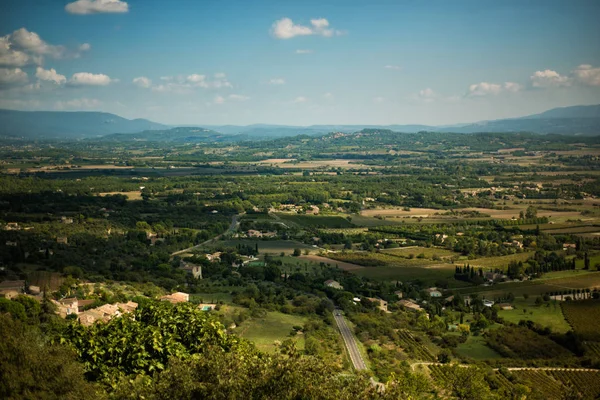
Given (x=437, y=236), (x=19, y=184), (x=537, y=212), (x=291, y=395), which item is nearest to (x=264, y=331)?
(x=291, y=395)

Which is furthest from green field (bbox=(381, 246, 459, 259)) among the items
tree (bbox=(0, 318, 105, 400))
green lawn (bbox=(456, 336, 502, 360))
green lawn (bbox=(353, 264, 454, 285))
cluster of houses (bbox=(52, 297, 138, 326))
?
tree (bbox=(0, 318, 105, 400))

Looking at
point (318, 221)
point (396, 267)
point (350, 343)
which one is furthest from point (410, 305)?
point (318, 221)

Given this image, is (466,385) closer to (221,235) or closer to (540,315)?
(540,315)

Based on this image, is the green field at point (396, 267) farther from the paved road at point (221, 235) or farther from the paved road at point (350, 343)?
the paved road at point (221, 235)

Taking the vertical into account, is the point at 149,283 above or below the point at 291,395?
below

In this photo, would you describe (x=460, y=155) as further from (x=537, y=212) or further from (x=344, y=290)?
(x=344, y=290)

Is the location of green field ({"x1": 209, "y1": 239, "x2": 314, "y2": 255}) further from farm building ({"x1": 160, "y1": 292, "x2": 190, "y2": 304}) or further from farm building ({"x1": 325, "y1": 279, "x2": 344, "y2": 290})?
farm building ({"x1": 160, "y1": 292, "x2": 190, "y2": 304})

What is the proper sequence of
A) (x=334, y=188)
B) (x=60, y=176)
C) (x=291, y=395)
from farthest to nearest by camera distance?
1. (x=60, y=176)
2. (x=334, y=188)
3. (x=291, y=395)

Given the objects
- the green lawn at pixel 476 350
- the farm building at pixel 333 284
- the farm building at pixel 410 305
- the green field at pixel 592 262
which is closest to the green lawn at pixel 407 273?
the farm building at pixel 333 284
